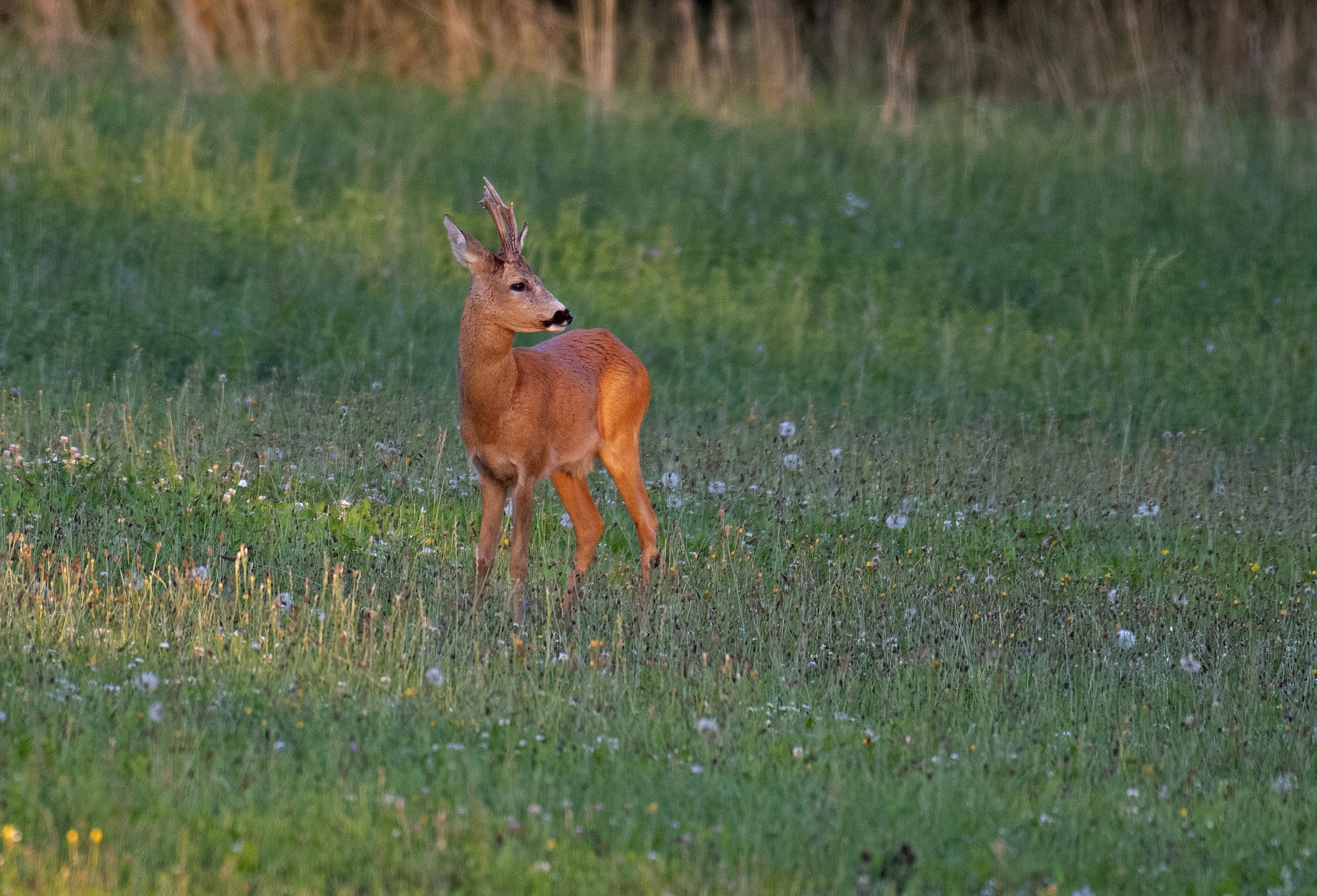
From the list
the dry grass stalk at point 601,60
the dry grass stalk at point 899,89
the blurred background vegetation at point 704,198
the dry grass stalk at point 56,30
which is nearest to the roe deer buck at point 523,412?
the blurred background vegetation at point 704,198

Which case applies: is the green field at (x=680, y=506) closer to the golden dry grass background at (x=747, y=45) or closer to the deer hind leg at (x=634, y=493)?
the deer hind leg at (x=634, y=493)

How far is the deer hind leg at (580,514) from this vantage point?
7691 millimetres

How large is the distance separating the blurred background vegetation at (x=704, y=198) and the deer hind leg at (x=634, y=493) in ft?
10.1

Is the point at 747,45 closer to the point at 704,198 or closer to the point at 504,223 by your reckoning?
the point at 704,198

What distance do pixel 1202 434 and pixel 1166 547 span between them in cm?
327

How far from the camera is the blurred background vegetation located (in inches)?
468

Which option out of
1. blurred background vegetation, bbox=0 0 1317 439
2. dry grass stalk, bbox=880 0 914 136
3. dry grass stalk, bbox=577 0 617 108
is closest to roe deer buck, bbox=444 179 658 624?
blurred background vegetation, bbox=0 0 1317 439

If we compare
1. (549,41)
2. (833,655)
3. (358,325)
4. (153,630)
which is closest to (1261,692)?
(833,655)

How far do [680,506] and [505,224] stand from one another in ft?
7.22

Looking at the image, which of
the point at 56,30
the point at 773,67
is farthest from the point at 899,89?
the point at 56,30

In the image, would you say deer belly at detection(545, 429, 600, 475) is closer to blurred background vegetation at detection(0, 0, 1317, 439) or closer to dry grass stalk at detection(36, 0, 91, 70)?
blurred background vegetation at detection(0, 0, 1317, 439)

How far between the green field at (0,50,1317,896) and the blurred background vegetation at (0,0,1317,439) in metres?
0.06

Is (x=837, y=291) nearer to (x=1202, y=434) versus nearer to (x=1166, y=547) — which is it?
(x=1202, y=434)

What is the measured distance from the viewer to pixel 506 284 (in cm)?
678
